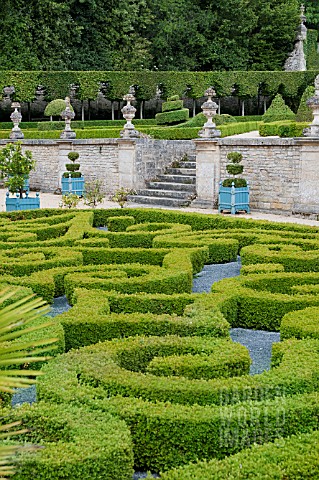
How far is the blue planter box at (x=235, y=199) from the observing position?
710 inches

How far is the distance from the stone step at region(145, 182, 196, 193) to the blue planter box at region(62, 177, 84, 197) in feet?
6.63

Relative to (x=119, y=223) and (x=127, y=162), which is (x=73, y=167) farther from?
(x=119, y=223)

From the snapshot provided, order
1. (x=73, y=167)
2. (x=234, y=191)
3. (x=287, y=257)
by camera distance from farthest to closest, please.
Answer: (x=73, y=167)
(x=234, y=191)
(x=287, y=257)

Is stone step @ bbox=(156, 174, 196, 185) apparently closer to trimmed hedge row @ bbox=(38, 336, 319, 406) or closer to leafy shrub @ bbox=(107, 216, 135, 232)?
leafy shrub @ bbox=(107, 216, 135, 232)

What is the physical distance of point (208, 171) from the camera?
1934 cm

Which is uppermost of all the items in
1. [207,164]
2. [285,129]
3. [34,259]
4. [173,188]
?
[285,129]

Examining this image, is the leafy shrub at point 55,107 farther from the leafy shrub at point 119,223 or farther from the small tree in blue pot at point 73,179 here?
the leafy shrub at point 119,223

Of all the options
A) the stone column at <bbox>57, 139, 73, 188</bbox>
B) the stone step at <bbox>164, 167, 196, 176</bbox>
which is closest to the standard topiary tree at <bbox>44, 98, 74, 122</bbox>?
the stone column at <bbox>57, 139, 73, 188</bbox>

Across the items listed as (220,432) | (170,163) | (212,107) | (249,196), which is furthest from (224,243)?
(170,163)

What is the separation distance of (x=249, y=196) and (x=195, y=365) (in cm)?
1353

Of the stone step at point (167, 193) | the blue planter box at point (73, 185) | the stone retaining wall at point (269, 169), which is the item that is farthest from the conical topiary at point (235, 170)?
the blue planter box at point (73, 185)

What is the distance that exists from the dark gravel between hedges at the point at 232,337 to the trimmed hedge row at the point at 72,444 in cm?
36

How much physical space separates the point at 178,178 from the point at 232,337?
562 inches

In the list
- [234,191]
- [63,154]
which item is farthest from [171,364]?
[63,154]
